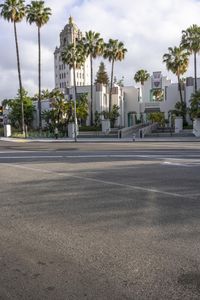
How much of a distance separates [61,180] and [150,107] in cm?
6369

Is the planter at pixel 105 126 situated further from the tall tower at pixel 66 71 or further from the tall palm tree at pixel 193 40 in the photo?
the tall tower at pixel 66 71

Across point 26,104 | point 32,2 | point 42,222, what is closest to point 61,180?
point 42,222

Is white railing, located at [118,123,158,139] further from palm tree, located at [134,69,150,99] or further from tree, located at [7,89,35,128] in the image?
palm tree, located at [134,69,150,99]

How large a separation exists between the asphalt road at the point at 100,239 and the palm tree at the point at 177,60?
5121 centimetres

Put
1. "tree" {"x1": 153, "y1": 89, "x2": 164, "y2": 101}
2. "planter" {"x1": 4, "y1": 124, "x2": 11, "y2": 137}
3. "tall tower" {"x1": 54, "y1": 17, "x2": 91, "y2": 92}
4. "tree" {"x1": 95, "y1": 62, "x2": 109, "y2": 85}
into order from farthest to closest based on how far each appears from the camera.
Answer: "tall tower" {"x1": 54, "y1": 17, "x2": 91, "y2": 92} → "tree" {"x1": 95, "y1": 62, "x2": 109, "y2": 85} → "tree" {"x1": 153, "y1": 89, "x2": 164, "y2": 101} → "planter" {"x1": 4, "y1": 124, "x2": 11, "y2": 137}

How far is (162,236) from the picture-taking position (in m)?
6.18

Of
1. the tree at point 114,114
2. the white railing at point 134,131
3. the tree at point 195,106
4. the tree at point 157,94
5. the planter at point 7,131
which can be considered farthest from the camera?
the tree at point 157,94

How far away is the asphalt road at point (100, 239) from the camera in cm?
440

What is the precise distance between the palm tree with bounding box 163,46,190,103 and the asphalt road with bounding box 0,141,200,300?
5121cm

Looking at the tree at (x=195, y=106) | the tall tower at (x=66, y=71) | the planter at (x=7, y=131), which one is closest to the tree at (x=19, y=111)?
the planter at (x=7, y=131)

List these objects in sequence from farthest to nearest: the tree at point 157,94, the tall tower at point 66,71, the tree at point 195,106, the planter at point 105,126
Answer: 1. the tall tower at point 66,71
2. the tree at point 157,94
3. the planter at point 105,126
4. the tree at point 195,106

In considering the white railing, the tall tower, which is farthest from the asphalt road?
the tall tower

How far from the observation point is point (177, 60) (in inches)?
2399

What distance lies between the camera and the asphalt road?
4.40m
